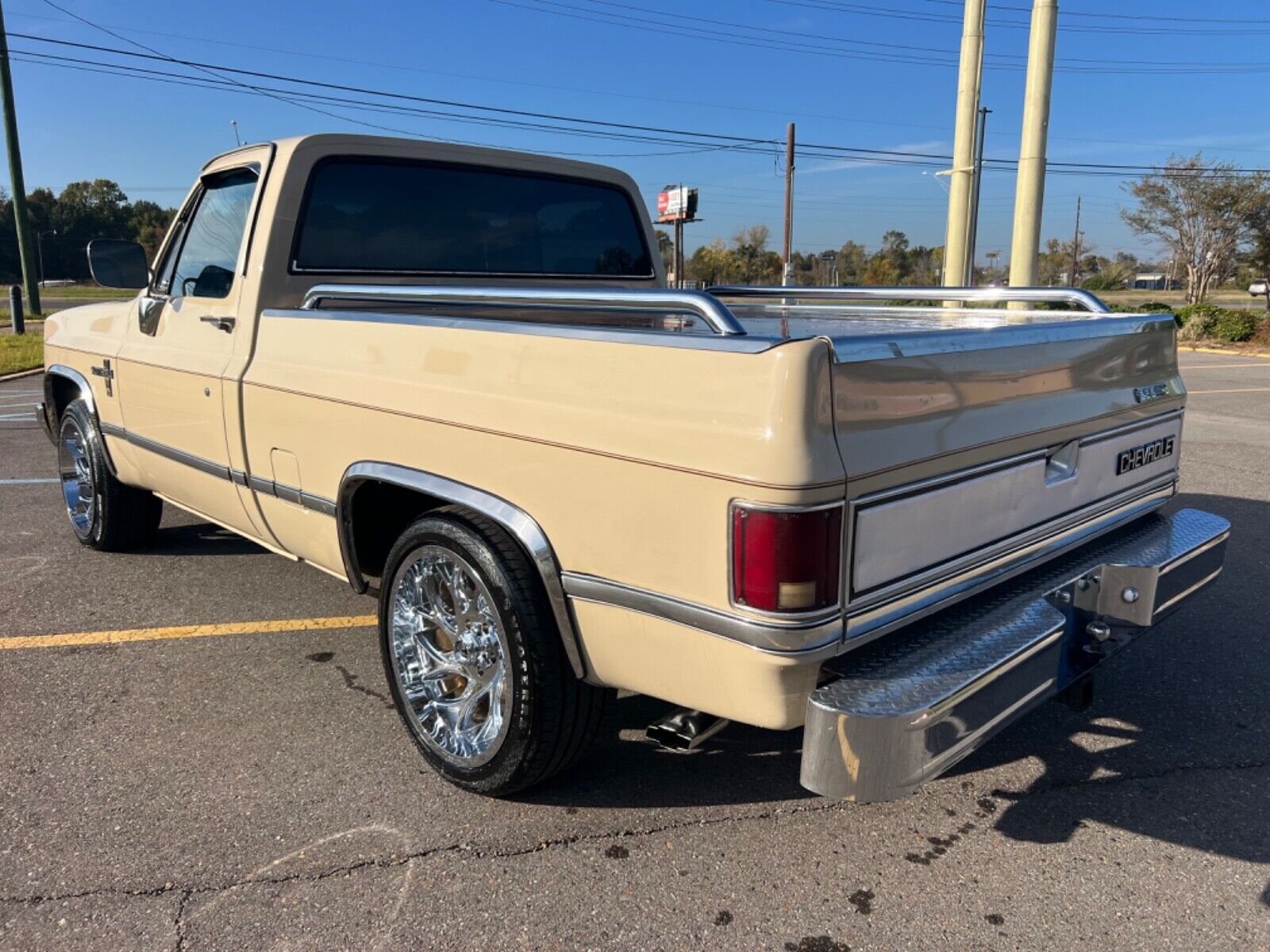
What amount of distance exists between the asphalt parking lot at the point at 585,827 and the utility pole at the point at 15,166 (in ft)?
69.6

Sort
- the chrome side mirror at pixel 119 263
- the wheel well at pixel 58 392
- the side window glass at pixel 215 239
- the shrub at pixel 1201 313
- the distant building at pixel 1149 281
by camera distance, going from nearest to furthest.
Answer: the side window glass at pixel 215 239
the chrome side mirror at pixel 119 263
the wheel well at pixel 58 392
the shrub at pixel 1201 313
the distant building at pixel 1149 281

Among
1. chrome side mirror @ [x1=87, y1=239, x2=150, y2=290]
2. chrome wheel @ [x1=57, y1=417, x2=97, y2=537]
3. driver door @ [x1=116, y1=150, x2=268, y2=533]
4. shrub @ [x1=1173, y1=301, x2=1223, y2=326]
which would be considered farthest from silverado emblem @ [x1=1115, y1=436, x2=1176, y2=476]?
shrub @ [x1=1173, y1=301, x2=1223, y2=326]

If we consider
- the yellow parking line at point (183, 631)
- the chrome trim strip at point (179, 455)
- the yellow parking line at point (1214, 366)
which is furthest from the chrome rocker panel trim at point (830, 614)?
the yellow parking line at point (1214, 366)

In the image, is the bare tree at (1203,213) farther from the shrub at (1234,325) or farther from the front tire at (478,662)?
the front tire at (478,662)

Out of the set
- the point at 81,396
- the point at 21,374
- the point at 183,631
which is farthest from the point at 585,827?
A: the point at 21,374

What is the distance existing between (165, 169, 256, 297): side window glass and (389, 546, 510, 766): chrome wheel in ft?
5.45

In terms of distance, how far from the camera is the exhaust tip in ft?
7.95

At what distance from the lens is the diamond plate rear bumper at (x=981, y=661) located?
2.06 meters

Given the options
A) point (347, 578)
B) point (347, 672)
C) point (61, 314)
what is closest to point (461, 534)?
point (347, 578)

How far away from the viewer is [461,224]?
13.9 ft

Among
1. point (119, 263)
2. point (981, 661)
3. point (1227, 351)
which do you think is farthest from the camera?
point (1227, 351)

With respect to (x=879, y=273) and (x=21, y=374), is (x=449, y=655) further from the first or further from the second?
(x=879, y=273)

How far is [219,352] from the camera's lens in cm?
377

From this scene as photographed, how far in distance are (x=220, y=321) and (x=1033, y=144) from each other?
14641 mm
